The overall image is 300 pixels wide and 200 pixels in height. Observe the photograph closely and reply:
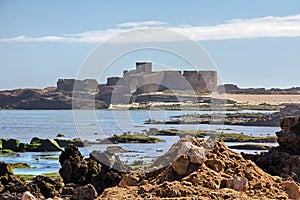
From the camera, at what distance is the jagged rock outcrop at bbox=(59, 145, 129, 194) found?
20219 mm

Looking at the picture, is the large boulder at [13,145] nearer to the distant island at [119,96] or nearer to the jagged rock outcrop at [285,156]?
the distant island at [119,96]

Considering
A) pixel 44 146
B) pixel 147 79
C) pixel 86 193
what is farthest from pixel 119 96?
pixel 44 146

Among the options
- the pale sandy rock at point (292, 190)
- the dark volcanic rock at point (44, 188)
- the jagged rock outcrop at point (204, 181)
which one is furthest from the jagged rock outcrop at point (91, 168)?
the pale sandy rock at point (292, 190)

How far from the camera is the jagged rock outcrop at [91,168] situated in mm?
20219

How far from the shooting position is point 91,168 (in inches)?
880

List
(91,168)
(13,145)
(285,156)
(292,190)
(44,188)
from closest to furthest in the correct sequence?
(292,190) → (44,188) → (285,156) → (91,168) → (13,145)

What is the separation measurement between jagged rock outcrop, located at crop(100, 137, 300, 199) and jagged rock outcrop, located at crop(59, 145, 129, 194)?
744cm

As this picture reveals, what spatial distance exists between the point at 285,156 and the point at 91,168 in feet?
19.3

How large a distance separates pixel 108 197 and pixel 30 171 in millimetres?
24597

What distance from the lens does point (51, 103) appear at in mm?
124000

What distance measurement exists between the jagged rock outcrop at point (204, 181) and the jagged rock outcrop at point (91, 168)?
7.44 m

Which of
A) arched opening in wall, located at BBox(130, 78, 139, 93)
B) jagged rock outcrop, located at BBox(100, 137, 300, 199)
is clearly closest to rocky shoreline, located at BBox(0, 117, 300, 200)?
jagged rock outcrop, located at BBox(100, 137, 300, 199)

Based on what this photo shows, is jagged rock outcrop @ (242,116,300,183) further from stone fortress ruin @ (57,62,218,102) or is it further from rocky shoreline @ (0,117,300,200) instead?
rocky shoreline @ (0,117,300,200)

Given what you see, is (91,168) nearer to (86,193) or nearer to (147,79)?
(147,79)
